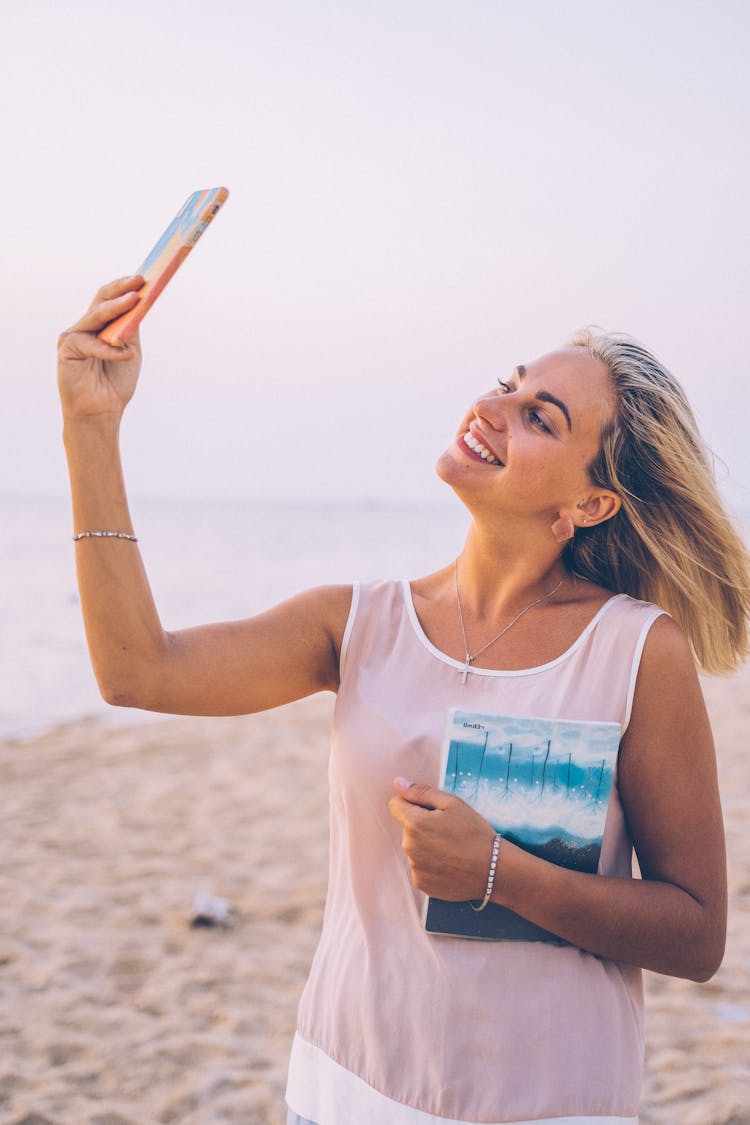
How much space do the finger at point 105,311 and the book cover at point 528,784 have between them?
3.07 ft

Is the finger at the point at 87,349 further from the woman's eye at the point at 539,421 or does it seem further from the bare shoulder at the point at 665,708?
the bare shoulder at the point at 665,708

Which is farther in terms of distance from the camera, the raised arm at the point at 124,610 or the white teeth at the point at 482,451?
the white teeth at the point at 482,451

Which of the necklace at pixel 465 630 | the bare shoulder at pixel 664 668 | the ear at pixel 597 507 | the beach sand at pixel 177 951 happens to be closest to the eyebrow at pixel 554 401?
the ear at pixel 597 507

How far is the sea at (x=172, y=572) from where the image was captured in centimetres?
1199

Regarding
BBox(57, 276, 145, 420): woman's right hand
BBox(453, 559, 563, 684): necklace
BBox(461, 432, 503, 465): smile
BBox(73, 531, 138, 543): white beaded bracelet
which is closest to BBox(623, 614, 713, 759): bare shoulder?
BBox(453, 559, 563, 684): necklace

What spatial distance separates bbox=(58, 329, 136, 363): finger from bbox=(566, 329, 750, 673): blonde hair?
3.28ft

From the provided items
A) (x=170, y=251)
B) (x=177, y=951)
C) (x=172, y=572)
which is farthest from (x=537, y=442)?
(x=172, y=572)

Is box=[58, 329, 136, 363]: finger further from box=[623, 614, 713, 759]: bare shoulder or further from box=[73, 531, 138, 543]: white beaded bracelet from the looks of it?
box=[623, 614, 713, 759]: bare shoulder

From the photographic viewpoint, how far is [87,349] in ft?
6.21

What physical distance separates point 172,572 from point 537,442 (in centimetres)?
2861

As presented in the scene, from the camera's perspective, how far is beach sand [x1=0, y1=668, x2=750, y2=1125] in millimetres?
4023

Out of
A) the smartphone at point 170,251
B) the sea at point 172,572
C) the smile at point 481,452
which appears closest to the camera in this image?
the smartphone at point 170,251

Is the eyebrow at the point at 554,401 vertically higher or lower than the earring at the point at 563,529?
higher

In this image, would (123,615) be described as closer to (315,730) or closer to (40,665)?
(315,730)
